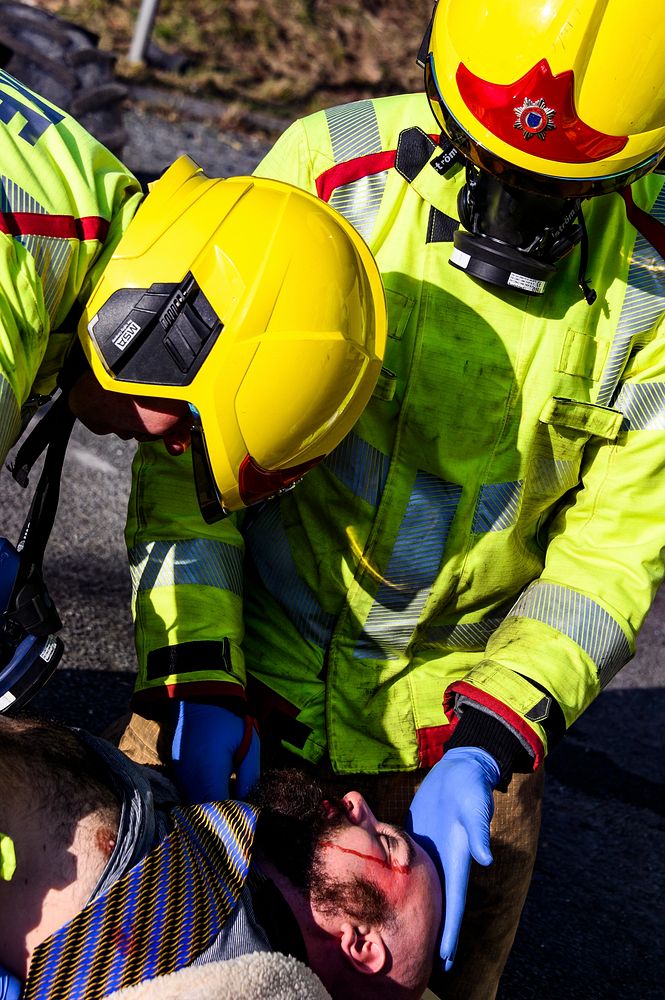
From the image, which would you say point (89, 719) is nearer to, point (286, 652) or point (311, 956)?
point (286, 652)

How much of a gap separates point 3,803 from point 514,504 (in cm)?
122

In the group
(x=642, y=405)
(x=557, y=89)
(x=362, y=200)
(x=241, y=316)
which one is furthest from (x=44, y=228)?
(x=642, y=405)

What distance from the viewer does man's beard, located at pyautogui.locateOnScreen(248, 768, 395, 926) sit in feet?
7.13

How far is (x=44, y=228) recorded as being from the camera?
1.85m

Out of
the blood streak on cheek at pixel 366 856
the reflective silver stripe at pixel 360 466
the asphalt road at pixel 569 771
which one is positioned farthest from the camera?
the asphalt road at pixel 569 771

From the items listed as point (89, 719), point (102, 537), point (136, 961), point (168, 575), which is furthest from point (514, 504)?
point (102, 537)

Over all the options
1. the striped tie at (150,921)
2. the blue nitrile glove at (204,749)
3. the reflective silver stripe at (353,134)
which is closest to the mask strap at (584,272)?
the reflective silver stripe at (353,134)

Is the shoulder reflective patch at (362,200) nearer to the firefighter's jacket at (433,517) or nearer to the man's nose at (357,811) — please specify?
the firefighter's jacket at (433,517)

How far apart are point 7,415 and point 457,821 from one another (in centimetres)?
125

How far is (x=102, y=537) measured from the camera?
4363 mm

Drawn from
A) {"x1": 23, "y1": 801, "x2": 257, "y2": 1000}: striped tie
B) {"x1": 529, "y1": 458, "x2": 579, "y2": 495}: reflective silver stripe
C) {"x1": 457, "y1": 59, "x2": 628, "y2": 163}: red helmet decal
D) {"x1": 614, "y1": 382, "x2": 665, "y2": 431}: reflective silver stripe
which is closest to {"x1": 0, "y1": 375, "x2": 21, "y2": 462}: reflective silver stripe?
{"x1": 23, "y1": 801, "x2": 257, "y2": 1000}: striped tie

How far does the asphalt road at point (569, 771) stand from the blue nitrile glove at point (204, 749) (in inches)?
44.6

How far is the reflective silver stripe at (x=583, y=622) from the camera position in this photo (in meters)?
2.38

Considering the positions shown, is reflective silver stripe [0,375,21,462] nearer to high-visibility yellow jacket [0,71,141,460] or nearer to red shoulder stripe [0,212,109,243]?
high-visibility yellow jacket [0,71,141,460]
